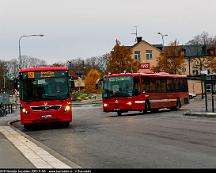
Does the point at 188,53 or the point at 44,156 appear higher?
the point at 188,53

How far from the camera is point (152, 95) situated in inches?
1471

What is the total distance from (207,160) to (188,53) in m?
105

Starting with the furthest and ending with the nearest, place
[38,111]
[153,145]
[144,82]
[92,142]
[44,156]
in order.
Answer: [144,82] < [38,111] < [92,142] < [153,145] < [44,156]

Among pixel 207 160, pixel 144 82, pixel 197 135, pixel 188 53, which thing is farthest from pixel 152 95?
pixel 188 53

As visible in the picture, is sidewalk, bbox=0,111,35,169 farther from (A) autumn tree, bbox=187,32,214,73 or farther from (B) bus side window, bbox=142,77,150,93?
(A) autumn tree, bbox=187,32,214,73

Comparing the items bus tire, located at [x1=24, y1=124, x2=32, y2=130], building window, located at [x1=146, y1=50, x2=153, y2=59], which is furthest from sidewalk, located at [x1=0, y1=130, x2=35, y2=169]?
building window, located at [x1=146, y1=50, x2=153, y2=59]

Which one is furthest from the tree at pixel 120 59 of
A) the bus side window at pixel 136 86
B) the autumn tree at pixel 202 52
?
the bus side window at pixel 136 86

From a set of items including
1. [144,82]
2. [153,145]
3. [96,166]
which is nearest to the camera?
[96,166]

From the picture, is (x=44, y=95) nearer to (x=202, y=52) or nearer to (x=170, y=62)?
(x=170, y=62)

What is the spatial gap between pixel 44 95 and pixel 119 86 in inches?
470

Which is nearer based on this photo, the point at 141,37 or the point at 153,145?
the point at 153,145

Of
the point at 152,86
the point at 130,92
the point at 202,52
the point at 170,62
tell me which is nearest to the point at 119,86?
the point at 130,92

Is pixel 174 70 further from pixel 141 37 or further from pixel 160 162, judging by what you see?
pixel 160 162

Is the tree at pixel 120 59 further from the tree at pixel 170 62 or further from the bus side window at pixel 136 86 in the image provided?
the bus side window at pixel 136 86
